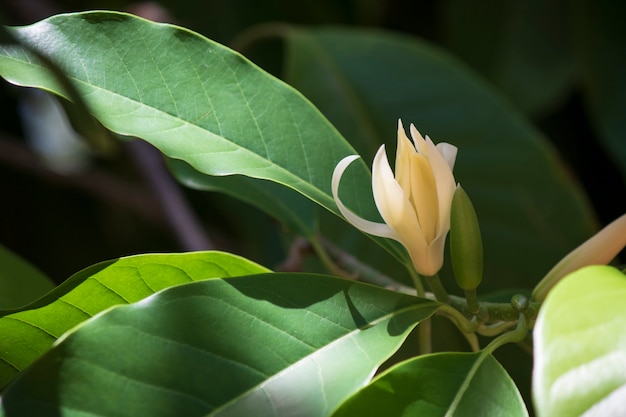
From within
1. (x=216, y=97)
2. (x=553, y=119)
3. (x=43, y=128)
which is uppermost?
(x=216, y=97)

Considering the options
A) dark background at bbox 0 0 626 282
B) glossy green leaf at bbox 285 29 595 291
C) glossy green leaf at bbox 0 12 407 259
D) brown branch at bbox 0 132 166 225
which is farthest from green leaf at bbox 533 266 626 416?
brown branch at bbox 0 132 166 225

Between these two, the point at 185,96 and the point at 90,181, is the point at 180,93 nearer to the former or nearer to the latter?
the point at 185,96

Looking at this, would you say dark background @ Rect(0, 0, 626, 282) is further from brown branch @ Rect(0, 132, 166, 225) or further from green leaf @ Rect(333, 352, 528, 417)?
green leaf @ Rect(333, 352, 528, 417)

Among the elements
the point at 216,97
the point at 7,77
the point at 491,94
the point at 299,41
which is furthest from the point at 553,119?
the point at 7,77

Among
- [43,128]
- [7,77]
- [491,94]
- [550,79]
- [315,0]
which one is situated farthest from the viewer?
[43,128]

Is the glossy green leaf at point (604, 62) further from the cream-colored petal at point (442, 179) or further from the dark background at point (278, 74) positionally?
the cream-colored petal at point (442, 179)

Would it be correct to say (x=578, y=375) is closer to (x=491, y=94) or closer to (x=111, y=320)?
(x=111, y=320)

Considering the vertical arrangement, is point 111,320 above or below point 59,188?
above
